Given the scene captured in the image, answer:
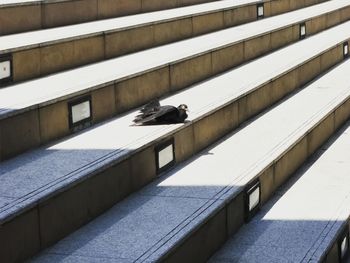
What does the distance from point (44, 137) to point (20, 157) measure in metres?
0.35

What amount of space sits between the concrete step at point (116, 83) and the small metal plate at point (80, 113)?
0.4 inches

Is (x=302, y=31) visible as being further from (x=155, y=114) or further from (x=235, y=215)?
(x=235, y=215)

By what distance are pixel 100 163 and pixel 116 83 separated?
1.62 metres

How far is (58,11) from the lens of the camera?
8.41 m

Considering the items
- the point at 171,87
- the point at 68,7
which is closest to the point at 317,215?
the point at 171,87

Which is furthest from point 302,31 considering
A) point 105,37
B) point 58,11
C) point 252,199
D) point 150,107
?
point 252,199

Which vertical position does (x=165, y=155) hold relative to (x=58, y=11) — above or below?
below

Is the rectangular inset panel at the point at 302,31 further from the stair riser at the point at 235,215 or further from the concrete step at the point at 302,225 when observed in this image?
the concrete step at the point at 302,225

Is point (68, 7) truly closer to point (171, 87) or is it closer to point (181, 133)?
point (171, 87)

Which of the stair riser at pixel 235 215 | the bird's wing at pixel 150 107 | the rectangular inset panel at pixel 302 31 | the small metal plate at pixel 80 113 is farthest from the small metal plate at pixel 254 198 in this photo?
the rectangular inset panel at pixel 302 31

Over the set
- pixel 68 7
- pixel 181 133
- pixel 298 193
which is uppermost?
pixel 68 7

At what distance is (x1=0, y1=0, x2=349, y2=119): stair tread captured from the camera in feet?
18.8

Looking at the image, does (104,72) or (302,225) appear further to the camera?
(104,72)

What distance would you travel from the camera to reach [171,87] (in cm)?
761
